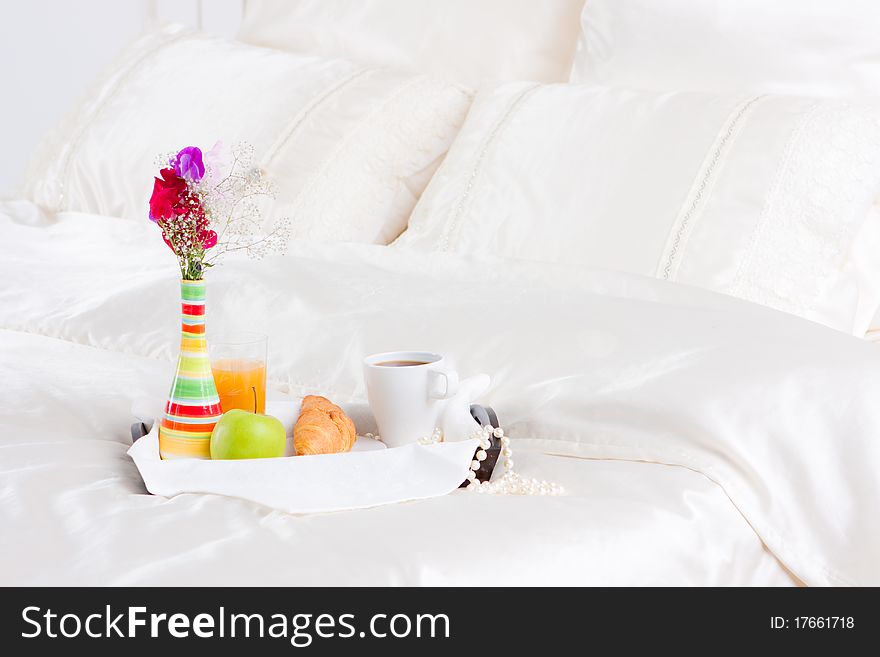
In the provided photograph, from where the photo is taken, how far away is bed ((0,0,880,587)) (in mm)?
883

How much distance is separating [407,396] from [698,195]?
0.71 meters

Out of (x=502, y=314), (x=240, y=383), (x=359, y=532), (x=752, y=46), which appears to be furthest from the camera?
(x=752, y=46)

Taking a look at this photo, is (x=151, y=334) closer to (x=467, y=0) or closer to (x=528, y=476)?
(x=528, y=476)

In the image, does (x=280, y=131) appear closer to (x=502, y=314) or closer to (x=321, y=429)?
(x=502, y=314)

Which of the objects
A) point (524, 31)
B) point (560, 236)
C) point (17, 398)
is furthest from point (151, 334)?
point (524, 31)

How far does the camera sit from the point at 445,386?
1.09m

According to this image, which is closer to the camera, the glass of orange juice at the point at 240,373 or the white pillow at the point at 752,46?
the glass of orange juice at the point at 240,373

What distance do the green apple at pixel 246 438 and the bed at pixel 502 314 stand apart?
7cm

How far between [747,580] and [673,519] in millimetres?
121

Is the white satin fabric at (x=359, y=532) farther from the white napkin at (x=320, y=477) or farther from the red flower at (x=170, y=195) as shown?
the red flower at (x=170, y=195)

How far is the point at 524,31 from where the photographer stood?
2293 mm

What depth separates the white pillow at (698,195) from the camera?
158 cm

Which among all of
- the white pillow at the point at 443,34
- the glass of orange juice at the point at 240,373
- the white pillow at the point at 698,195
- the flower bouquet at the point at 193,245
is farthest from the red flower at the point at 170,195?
the white pillow at the point at 443,34

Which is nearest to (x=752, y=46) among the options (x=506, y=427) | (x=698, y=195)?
(x=698, y=195)
